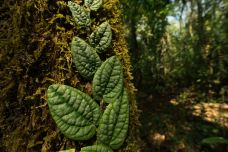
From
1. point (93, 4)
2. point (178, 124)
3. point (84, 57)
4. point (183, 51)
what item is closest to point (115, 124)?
point (84, 57)

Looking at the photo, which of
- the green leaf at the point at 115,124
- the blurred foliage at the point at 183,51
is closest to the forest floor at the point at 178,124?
the blurred foliage at the point at 183,51

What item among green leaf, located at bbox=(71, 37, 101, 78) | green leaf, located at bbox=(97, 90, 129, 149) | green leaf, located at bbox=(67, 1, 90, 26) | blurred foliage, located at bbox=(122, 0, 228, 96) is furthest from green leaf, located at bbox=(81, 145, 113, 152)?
blurred foliage, located at bbox=(122, 0, 228, 96)

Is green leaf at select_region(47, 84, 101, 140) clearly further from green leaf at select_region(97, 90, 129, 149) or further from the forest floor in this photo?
the forest floor

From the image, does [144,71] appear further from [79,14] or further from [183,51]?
[79,14]

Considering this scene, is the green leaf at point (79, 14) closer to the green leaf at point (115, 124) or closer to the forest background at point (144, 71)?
the forest background at point (144, 71)

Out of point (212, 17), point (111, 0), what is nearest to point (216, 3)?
point (212, 17)

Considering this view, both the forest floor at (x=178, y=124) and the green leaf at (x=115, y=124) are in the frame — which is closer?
the green leaf at (x=115, y=124)
